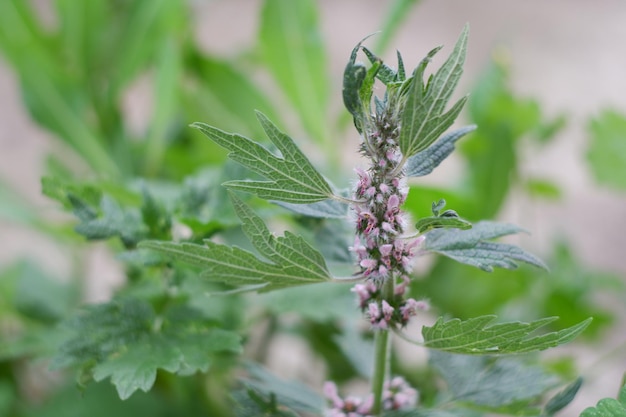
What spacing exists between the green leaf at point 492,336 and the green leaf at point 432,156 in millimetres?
71

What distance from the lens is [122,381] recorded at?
368 mm

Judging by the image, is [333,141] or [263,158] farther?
[333,141]

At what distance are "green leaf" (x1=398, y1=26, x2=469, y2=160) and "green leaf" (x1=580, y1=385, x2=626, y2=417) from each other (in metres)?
0.14

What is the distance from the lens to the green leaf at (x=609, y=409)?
316mm

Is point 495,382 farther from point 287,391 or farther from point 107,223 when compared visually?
point 107,223

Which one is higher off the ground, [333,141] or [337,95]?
[337,95]

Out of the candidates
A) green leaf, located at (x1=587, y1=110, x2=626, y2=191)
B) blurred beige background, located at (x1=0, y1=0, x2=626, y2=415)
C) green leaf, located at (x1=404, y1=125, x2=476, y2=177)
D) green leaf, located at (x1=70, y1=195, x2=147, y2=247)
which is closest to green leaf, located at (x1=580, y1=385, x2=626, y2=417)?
green leaf, located at (x1=404, y1=125, x2=476, y2=177)

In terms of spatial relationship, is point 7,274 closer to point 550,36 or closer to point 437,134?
point 437,134

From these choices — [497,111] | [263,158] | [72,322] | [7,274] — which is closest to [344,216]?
[263,158]

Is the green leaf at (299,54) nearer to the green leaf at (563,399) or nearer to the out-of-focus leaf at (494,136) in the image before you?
the out-of-focus leaf at (494,136)

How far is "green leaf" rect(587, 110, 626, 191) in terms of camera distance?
697 mm

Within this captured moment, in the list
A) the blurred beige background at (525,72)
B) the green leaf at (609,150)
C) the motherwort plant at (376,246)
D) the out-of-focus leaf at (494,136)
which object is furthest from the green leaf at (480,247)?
the blurred beige background at (525,72)

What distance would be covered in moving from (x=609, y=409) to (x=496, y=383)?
91mm

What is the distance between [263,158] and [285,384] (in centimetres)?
17
